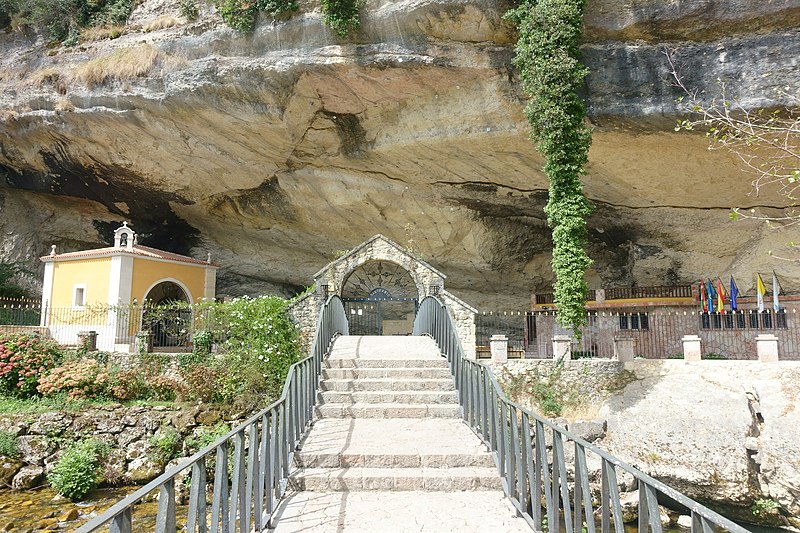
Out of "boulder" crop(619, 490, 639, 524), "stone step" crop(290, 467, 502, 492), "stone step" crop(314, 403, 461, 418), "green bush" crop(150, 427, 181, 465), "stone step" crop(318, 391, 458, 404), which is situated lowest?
"boulder" crop(619, 490, 639, 524)

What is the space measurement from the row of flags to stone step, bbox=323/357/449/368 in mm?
11375

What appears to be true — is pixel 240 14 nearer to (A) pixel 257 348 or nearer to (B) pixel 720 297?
(A) pixel 257 348

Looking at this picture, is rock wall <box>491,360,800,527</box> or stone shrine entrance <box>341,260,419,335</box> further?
stone shrine entrance <box>341,260,419,335</box>

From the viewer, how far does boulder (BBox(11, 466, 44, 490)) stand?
372 inches

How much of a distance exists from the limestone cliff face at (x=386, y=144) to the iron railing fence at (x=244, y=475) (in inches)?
365

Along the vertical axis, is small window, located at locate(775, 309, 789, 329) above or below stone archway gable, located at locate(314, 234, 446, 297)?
below

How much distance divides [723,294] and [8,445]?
19.3 meters

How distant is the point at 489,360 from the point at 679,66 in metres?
8.55

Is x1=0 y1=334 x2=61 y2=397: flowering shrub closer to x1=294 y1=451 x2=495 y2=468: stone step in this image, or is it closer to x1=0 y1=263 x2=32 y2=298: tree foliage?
x1=0 y1=263 x2=32 y2=298: tree foliage

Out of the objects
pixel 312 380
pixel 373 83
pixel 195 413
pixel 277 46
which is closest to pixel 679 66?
pixel 373 83

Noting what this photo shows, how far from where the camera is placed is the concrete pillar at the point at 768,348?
11094mm

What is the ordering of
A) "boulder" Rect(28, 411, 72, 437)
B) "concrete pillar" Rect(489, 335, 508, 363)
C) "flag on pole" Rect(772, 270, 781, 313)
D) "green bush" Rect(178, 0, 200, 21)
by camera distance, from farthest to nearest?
"green bush" Rect(178, 0, 200, 21) → "flag on pole" Rect(772, 270, 781, 313) → "concrete pillar" Rect(489, 335, 508, 363) → "boulder" Rect(28, 411, 72, 437)

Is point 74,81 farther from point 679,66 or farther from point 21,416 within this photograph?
point 679,66

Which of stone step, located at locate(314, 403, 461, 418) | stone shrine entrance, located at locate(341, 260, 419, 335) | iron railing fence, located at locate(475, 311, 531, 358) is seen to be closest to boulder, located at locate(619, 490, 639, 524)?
stone step, located at locate(314, 403, 461, 418)
